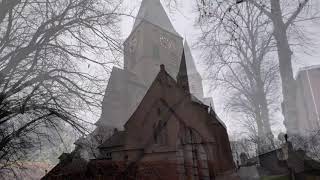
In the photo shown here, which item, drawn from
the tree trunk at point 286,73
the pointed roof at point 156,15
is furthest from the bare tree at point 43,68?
the pointed roof at point 156,15

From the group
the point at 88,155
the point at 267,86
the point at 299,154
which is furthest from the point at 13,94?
the point at 267,86

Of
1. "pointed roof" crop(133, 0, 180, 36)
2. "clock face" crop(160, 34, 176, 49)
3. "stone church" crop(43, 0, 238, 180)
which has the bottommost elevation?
"stone church" crop(43, 0, 238, 180)

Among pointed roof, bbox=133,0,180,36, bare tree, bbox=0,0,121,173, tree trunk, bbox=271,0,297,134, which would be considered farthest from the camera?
pointed roof, bbox=133,0,180,36

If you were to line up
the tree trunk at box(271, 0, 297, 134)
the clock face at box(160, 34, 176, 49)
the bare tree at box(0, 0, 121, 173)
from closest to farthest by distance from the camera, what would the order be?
1. the bare tree at box(0, 0, 121, 173)
2. the tree trunk at box(271, 0, 297, 134)
3. the clock face at box(160, 34, 176, 49)

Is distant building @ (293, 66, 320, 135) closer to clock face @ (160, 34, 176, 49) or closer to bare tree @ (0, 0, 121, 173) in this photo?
clock face @ (160, 34, 176, 49)

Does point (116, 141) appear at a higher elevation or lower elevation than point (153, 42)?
lower

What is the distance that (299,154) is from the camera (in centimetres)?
772

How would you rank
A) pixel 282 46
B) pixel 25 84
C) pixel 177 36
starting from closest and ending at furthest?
pixel 25 84 → pixel 282 46 → pixel 177 36

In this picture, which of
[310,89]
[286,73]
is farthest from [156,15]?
[286,73]

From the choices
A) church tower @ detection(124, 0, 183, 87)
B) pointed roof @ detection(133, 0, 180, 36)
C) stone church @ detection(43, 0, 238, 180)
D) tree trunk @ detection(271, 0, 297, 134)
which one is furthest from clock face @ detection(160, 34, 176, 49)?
tree trunk @ detection(271, 0, 297, 134)

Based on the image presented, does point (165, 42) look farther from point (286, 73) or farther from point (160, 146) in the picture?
point (160, 146)

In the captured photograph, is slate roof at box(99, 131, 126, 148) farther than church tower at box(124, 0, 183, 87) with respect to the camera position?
No

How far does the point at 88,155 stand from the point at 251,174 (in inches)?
207

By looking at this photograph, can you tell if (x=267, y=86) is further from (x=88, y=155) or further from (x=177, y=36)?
(x=177, y=36)
